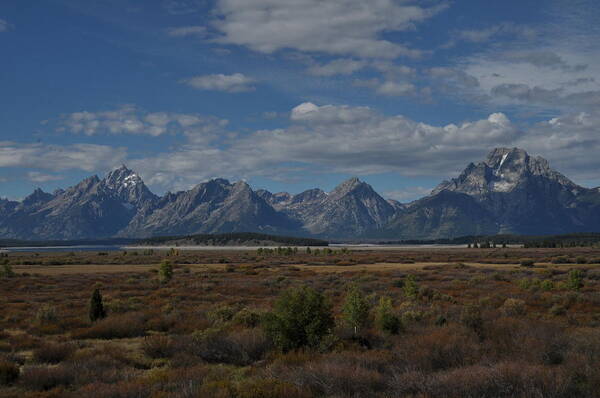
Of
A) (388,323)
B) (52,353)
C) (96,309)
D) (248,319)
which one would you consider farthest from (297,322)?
(96,309)

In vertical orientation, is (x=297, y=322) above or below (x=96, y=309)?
above

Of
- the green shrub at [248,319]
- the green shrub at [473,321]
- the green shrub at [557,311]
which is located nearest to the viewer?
the green shrub at [473,321]

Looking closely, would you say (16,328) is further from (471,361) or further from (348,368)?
(471,361)

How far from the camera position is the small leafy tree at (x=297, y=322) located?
46.3ft

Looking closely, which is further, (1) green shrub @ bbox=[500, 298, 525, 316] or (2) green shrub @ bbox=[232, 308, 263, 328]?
(1) green shrub @ bbox=[500, 298, 525, 316]

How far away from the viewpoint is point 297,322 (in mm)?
14406

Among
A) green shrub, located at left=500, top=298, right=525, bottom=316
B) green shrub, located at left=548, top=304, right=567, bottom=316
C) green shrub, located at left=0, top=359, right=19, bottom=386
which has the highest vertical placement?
green shrub, located at left=0, top=359, right=19, bottom=386

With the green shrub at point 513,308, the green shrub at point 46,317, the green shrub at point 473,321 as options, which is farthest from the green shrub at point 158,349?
the green shrub at point 513,308

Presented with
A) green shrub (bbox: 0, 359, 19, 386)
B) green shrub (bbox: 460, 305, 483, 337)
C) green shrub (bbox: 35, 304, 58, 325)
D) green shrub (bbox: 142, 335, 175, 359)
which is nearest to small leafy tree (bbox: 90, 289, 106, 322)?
green shrub (bbox: 35, 304, 58, 325)

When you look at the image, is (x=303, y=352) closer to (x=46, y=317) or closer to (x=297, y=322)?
(x=297, y=322)

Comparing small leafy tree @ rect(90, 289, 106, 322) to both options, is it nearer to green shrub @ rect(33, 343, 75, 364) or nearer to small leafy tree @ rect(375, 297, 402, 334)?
green shrub @ rect(33, 343, 75, 364)

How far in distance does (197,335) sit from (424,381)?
30.0 ft

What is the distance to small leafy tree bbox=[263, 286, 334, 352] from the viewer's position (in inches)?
555

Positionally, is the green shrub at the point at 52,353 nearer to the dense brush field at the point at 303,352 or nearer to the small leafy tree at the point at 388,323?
the dense brush field at the point at 303,352
